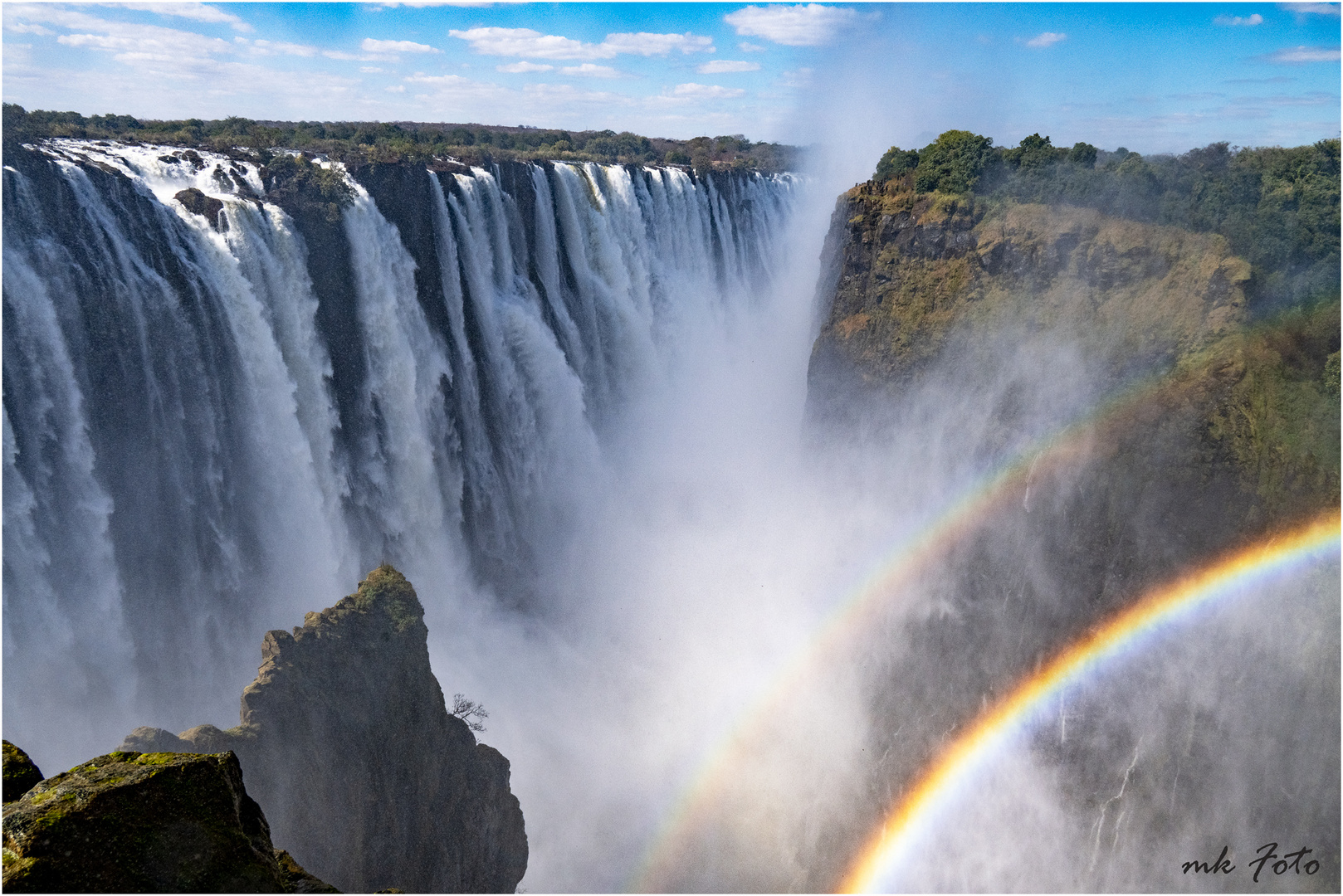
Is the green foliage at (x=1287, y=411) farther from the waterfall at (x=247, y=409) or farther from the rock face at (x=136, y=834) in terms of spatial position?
the waterfall at (x=247, y=409)

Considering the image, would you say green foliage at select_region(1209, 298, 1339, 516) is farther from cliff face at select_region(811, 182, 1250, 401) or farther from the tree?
the tree

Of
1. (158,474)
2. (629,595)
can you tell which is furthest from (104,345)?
(629,595)

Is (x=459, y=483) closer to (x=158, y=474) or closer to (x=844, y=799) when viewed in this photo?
(x=158, y=474)

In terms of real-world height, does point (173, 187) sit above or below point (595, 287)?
above

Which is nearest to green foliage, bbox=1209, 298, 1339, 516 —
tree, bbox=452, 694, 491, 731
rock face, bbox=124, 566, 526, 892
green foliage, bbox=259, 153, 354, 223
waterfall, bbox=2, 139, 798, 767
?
rock face, bbox=124, 566, 526, 892

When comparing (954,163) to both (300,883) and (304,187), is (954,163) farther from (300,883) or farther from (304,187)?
(300,883)

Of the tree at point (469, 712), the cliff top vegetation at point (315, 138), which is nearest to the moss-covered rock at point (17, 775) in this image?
the tree at point (469, 712)
